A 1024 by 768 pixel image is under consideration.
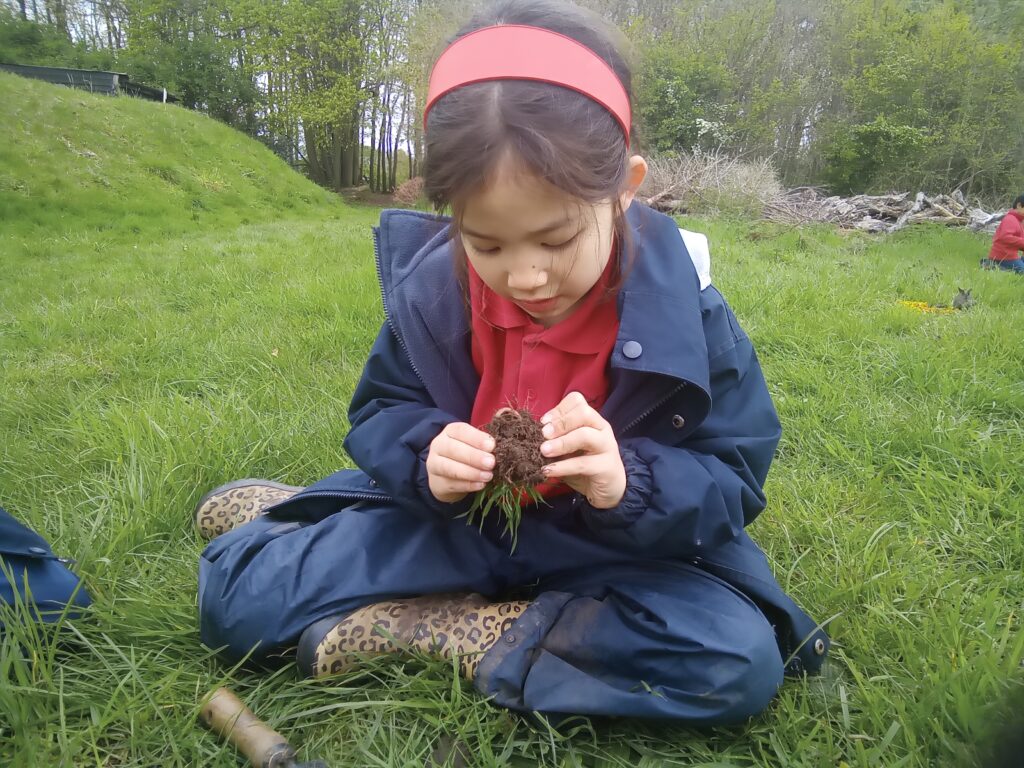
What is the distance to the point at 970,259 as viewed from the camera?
889cm

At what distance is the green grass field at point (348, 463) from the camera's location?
141 cm

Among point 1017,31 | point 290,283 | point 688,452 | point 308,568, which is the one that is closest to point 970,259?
point 1017,31

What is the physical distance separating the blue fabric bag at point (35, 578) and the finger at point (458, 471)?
0.99 meters

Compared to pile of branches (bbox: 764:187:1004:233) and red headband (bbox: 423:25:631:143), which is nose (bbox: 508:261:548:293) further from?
pile of branches (bbox: 764:187:1004:233)

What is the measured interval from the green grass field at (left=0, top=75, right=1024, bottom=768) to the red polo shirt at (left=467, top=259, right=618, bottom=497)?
28.9 inches

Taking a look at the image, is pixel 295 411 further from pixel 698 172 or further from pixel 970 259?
pixel 698 172

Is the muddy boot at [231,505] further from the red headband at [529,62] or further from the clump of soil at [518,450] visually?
the red headband at [529,62]

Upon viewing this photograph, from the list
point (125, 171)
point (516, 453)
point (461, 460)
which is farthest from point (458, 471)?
point (125, 171)

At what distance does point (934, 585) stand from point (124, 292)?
610 centimetres

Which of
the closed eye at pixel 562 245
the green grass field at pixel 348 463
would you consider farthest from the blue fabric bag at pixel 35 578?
the closed eye at pixel 562 245

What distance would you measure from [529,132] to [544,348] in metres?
0.59

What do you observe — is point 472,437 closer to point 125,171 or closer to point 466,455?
point 466,455

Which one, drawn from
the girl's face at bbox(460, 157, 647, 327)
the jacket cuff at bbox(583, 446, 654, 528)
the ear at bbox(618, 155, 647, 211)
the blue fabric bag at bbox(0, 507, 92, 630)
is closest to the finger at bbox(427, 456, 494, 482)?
the jacket cuff at bbox(583, 446, 654, 528)

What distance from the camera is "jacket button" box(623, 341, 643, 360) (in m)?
1.52
